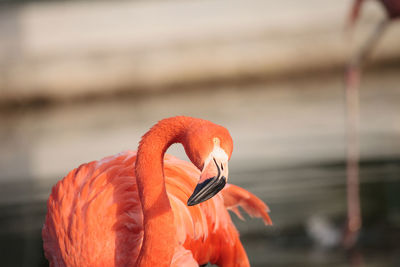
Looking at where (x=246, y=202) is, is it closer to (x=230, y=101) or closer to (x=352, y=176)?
(x=352, y=176)

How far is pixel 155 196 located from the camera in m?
1.81

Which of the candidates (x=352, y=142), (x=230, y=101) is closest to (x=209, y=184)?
(x=352, y=142)

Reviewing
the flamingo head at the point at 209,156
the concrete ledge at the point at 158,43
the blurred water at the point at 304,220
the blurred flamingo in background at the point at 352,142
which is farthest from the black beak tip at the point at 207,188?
the concrete ledge at the point at 158,43

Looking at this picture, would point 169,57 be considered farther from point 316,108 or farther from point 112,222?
point 112,222

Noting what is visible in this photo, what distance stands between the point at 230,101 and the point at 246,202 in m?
5.16

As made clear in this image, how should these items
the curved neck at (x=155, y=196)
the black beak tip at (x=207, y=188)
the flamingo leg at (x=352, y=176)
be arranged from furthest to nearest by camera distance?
the flamingo leg at (x=352, y=176) < the curved neck at (x=155, y=196) < the black beak tip at (x=207, y=188)

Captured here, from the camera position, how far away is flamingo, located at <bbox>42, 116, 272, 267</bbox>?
5.31 ft

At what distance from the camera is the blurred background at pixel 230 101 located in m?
3.64

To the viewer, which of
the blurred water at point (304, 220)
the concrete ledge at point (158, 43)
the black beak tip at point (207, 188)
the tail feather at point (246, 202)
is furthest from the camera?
the concrete ledge at point (158, 43)

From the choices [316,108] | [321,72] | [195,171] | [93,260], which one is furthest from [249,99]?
[93,260]

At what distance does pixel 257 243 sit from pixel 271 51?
6434 millimetres

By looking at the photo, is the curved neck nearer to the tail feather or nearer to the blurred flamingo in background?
the tail feather

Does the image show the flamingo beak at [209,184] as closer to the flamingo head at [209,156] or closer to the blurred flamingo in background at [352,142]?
the flamingo head at [209,156]

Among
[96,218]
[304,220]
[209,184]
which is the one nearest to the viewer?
[209,184]
